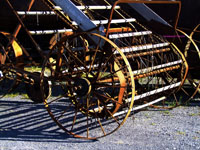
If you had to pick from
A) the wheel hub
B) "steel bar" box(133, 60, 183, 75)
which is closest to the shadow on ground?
the wheel hub

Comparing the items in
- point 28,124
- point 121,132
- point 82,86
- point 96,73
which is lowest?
point 121,132

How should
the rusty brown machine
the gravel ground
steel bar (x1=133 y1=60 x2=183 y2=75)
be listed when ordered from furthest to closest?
steel bar (x1=133 y1=60 x2=183 y2=75) < the rusty brown machine < the gravel ground

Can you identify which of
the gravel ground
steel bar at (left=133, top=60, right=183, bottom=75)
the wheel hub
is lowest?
the gravel ground

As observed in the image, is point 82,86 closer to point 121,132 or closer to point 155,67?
point 121,132

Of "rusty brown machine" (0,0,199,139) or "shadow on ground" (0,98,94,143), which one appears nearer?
"rusty brown machine" (0,0,199,139)

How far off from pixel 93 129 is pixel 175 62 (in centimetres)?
175

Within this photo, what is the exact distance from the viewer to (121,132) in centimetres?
465

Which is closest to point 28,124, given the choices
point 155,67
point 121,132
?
point 121,132

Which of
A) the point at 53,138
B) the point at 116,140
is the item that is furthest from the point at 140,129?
the point at 53,138

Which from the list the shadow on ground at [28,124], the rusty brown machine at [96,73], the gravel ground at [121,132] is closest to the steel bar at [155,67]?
the rusty brown machine at [96,73]

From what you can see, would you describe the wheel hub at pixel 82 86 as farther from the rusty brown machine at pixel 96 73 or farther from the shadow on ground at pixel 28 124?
the shadow on ground at pixel 28 124

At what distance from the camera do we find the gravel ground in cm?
419

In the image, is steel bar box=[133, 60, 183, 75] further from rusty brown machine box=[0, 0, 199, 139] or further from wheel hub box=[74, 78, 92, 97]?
wheel hub box=[74, 78, 92, 97]

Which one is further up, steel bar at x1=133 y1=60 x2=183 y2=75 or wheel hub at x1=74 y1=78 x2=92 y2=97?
steel bar at x1=133 y1=60 x2=183 y2=75
